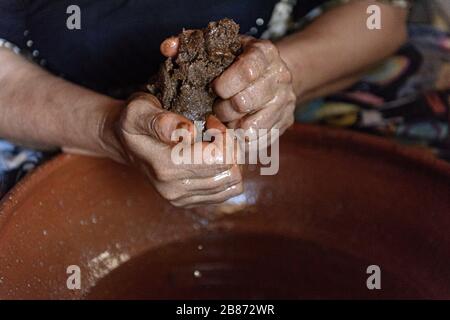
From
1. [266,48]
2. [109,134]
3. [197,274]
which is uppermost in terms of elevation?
[266,48]

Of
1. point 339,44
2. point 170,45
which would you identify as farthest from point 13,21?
point 339,44

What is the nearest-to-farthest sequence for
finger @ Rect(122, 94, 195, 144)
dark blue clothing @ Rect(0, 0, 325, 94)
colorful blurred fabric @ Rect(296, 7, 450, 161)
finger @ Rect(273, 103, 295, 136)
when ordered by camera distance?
finger @ Rect(122, 94, 195, 144)
finger @ Rect(273, 103, 295, 136)
dark blue clothing @ Rect(0, 0, 325, 94)
colorful blurred fabric @ Rect(296, 7, 450, 161)

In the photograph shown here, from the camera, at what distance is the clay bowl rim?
994mm

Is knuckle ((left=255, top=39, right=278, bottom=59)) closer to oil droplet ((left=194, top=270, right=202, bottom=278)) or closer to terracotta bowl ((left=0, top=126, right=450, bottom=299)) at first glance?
terracotta bowl ((left=0, top=126, right=450, bottom=299))

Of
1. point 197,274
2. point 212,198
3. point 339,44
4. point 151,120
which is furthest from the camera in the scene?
point 339,44

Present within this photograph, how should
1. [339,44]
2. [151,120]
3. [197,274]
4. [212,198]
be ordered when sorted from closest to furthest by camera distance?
[151,120] → [212,198] → [197,274] → [339,44]

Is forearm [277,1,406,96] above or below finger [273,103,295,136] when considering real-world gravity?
above

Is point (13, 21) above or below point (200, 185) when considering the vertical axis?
above

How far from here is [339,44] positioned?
4.17 feet

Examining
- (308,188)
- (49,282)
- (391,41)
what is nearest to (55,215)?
(49,282)

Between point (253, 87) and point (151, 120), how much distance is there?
0.54ft

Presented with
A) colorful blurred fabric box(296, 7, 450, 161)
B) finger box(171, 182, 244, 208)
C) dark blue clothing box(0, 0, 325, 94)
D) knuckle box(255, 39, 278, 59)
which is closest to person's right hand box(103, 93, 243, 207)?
finger box(171, 182, 244, 208)

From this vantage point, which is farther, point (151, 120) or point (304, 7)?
point (304, 7)

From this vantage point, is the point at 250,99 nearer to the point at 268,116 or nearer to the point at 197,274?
the point at 268,116
